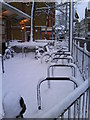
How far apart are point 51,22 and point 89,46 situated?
77.8ft

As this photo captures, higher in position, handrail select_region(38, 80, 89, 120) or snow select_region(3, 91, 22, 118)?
snow select_region(3, 91, 22, 118)

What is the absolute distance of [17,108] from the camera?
1.11 m

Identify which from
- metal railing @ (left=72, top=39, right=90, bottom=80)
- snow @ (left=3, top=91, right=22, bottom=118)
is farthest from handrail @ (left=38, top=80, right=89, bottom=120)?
metal railing @ (left=72, top=39, right=90, bottom=80)

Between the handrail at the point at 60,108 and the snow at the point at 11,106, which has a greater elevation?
the snow at the point at 11,106

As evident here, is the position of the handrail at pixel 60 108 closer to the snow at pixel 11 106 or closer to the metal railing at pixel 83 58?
the snow at pixel 11 106

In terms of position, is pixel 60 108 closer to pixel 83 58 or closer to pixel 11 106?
pixel 11 106

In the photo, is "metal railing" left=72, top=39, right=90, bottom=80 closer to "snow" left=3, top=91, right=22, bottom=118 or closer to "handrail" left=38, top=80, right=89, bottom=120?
"handrail" left=38, top=80, right=89, bottom=120

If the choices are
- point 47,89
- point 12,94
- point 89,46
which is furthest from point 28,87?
point 12,94

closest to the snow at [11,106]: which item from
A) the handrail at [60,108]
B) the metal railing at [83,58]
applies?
the handrail at [60,108]

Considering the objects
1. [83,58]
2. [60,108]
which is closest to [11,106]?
[60,108]

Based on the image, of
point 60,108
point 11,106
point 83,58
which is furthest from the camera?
point 83,58

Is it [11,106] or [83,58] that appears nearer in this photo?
[11,106]

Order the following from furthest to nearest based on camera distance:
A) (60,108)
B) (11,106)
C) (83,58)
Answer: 1. (83,58)
2. (60,108)
3. (11,106)

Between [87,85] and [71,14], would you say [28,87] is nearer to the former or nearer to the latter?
[87,85]
